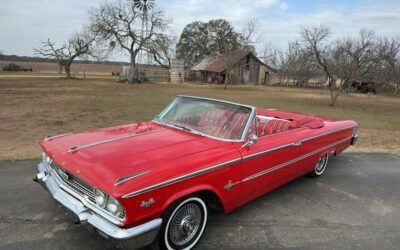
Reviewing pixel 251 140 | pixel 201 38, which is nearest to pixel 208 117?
pixel 251 140

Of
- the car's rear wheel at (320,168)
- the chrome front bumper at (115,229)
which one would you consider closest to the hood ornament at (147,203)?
the chrome front bumper at (115,229)

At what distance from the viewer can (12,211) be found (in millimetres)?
3674

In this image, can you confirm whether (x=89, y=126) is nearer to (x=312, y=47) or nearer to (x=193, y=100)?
(x=193, y=100)

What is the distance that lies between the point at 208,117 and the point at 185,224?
1.48 meters

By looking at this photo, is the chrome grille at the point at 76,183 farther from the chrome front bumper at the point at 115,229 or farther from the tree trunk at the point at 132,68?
the tree trunk at the point at 132,68

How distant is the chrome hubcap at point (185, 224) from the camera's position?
2941 mm

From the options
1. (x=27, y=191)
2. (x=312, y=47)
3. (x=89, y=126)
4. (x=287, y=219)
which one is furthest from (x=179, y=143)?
(x=312, y=47)

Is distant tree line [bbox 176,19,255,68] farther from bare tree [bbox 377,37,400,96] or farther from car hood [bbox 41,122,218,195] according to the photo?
car hood [bbox 41,122,218,195]

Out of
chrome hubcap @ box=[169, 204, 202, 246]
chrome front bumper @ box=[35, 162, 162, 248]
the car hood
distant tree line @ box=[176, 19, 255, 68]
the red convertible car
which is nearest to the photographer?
chrome front bumper @ box=[35, 162, 162, 248]

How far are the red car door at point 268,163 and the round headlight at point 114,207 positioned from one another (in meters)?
1.50

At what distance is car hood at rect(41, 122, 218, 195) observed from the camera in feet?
8.80

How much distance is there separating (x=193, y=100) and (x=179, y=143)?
45.7 inches

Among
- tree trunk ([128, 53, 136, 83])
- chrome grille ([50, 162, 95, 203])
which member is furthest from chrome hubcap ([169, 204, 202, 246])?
tree trunk ([128, 53, 136, 83])

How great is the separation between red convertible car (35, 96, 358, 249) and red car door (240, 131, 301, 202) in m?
0.01
